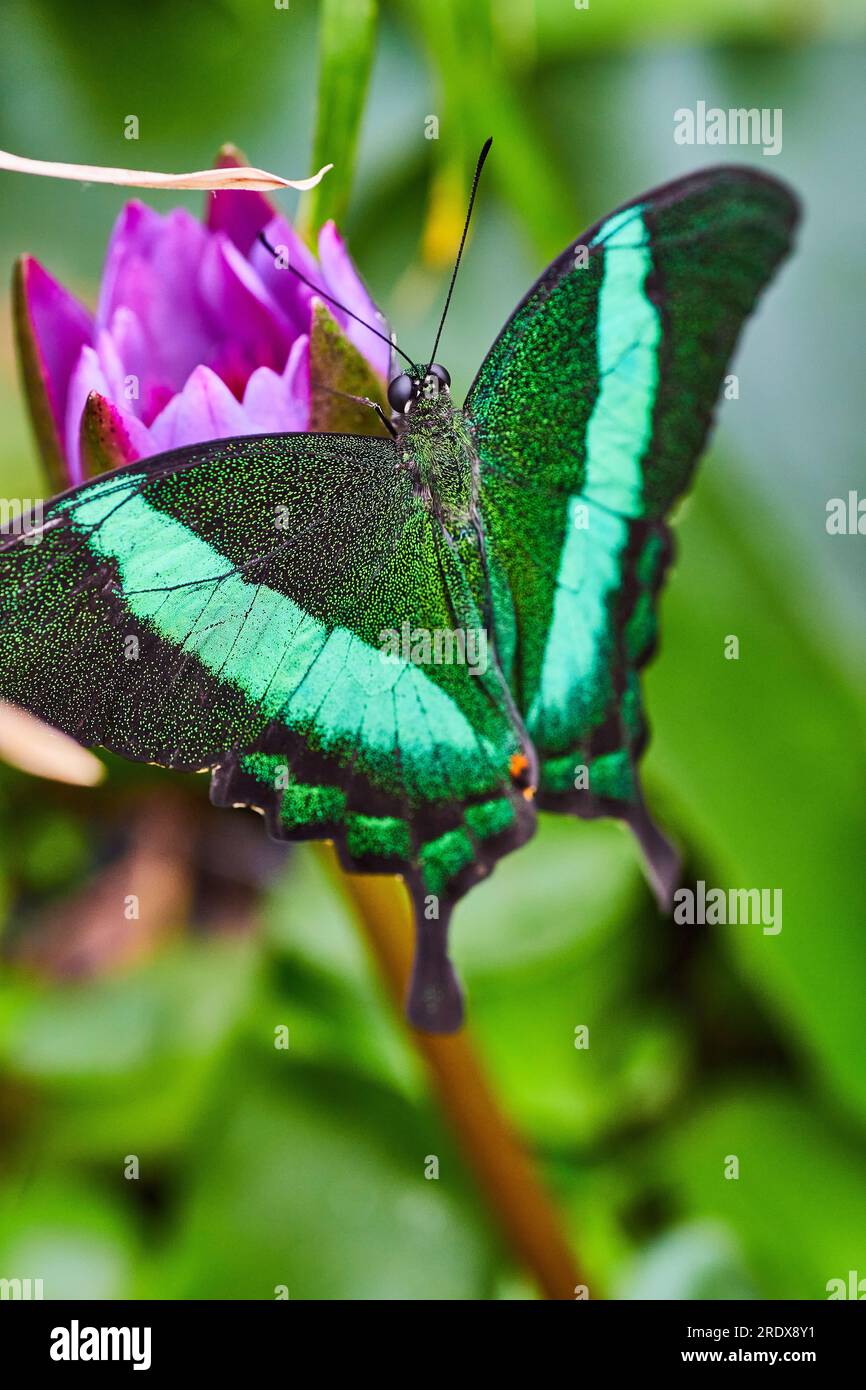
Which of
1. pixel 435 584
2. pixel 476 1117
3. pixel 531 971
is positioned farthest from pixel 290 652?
pixel 531 971

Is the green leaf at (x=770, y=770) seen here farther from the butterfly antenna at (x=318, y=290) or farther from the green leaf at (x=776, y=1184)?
the butterfly antenna at (x=318, y=290)

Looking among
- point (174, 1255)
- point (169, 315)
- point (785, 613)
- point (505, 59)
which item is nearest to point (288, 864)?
point (174, 1255)

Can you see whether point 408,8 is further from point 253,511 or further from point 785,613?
point 253,511

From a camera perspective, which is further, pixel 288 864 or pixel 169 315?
pixel 288 864

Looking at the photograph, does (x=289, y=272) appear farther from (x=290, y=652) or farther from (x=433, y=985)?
(x=433, y=985)

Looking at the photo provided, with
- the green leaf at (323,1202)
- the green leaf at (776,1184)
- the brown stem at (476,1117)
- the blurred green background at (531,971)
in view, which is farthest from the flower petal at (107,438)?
the green leaf at (776,1184)

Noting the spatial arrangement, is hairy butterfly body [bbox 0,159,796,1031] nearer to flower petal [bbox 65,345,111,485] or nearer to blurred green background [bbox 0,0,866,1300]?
flower petal [bbox 65,345,111,485]
